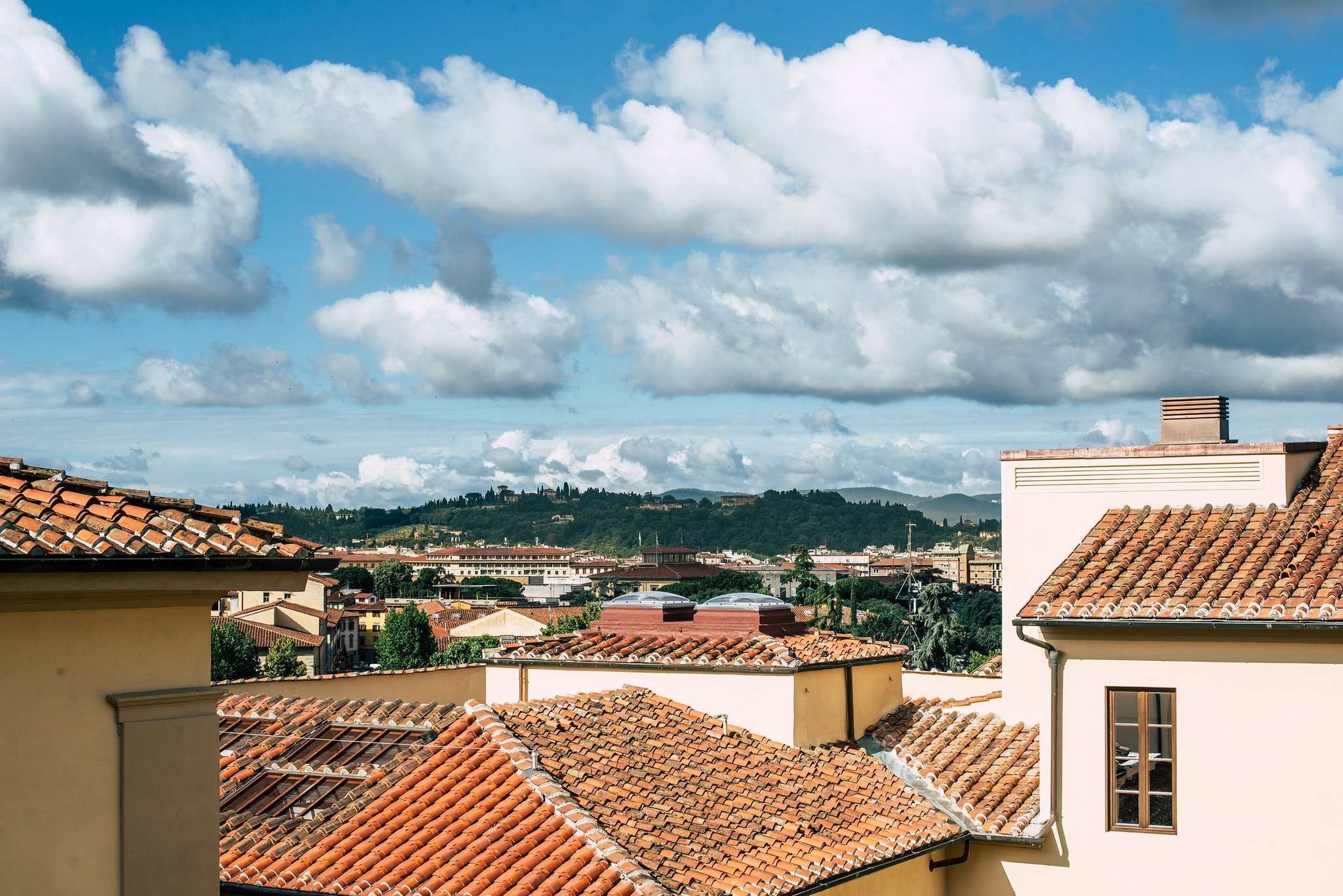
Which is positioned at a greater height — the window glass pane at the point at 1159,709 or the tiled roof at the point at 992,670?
the window glass pane at the point at 1159,709

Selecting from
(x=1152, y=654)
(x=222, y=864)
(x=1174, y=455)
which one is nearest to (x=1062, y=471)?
(x=1174, y=455)

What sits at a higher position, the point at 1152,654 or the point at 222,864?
the point at 1152,654

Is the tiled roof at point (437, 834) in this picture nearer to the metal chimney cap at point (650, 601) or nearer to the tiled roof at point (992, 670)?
the metal chimney cap at point (650, 601)

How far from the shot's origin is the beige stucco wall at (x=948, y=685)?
1709cm

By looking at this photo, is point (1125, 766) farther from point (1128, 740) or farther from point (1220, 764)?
point (1220, 764)

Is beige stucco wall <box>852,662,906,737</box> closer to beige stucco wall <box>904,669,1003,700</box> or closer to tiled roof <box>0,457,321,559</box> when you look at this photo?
beige stucco wall <box>904,669,1003,700</box>

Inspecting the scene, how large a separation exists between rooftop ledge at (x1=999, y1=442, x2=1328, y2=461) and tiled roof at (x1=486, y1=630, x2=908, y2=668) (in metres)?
3.25

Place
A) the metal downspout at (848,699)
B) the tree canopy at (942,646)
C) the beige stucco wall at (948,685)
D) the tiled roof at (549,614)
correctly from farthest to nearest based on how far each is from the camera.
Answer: the tiled roof at (549,614) → the tree canopy at (942,646) → the beige stucco wall at (948,685) → the metal downspout at (848,699)

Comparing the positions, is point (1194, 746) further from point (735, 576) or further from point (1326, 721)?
point (735, 576)

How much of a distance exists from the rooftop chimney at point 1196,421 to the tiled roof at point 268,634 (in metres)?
83.9

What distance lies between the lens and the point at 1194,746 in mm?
12297

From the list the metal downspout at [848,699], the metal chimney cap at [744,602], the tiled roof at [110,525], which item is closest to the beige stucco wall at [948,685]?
the metal downspout at [848,699]

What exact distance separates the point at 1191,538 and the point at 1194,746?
7.86ft

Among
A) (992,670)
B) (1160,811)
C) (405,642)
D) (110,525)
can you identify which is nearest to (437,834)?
(110,525)
